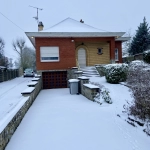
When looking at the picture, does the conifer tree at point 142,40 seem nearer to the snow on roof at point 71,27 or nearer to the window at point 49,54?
the snow on roof at point 71,27

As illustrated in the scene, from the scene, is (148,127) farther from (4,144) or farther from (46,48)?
(46,48)

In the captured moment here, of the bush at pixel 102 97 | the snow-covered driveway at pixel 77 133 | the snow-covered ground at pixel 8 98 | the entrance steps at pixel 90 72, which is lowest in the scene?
the snow-covered ground at pixel 8 98

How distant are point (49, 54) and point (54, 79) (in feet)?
7.85

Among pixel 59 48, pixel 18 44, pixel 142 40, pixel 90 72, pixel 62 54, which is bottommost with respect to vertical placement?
pixel 90 72

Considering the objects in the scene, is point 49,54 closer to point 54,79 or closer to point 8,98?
point 54,79

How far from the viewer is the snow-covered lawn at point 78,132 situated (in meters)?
3.89

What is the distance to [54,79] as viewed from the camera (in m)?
16.1

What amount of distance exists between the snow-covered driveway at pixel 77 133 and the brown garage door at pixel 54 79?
9604 millimetres

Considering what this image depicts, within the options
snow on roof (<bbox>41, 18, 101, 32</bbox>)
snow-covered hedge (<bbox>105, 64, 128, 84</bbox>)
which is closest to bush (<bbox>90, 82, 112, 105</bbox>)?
snow-covered hedge (<bbox>105, 64, 128, 84</bbox>)

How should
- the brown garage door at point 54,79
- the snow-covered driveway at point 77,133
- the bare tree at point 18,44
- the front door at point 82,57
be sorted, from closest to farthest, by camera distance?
the snow-covered driveway at point 77,133 < the brown garage door at point 54,79 < the front door at point 82,57 < the bare tree at point 18,44

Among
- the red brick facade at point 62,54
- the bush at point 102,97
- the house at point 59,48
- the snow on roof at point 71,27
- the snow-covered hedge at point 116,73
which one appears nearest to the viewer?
the bush at point 102,97

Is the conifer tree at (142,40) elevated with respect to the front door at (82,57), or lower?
elevated

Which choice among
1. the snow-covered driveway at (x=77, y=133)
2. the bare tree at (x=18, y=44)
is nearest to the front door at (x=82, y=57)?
the snow-covered driveway at (x=77, y=133)

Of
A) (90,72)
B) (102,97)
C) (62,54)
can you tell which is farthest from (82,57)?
(102,97)
